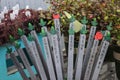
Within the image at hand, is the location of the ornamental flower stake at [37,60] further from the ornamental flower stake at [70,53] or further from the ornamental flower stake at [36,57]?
the ornamental flower stake at [70,53]

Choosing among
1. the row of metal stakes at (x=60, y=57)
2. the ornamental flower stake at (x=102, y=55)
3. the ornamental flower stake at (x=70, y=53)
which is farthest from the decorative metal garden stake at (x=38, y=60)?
the ornamental flower stake at (x=102, y=55)

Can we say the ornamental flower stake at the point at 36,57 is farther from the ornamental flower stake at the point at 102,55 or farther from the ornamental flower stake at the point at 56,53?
the ornamental flower stake at the point at 102,55

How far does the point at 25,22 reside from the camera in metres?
1.76

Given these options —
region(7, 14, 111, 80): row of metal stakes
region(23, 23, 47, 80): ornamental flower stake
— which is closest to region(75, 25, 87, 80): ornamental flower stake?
region(7, 14, 111, 80): row of metal stakes

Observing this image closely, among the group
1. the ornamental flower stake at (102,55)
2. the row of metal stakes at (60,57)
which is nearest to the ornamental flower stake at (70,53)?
the row of metal stakes at (60,57)

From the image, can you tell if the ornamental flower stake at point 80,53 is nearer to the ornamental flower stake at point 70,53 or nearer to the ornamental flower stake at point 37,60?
the ornamental flower stake at point 70,53

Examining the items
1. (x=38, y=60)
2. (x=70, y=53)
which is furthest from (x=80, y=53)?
(x=38, y=60)

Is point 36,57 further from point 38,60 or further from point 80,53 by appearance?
point 80,53

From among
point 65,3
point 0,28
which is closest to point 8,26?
point 0,28

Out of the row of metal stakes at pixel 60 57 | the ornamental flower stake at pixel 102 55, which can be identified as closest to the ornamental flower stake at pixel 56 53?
the row of metal stakes at pixel 60 57

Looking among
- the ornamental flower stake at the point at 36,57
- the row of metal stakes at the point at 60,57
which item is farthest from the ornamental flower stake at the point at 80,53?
the ornamental flower stake at the point at 36,57

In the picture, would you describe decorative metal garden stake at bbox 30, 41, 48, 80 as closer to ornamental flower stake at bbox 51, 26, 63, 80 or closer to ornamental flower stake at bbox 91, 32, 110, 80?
ornamental flower stake at bbox 51, 26, 63, 80

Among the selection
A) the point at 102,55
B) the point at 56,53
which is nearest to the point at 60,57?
the point at 56,53

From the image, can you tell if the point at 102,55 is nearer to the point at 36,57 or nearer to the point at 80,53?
the point at 80,53
